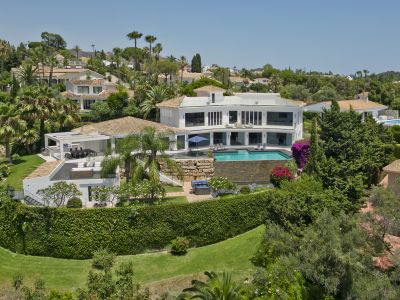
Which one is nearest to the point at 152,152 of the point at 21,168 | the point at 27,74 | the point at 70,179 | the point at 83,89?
the point at 70,179

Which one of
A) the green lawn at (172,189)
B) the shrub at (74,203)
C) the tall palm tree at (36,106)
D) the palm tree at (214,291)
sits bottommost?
the palm tree at (214,291)

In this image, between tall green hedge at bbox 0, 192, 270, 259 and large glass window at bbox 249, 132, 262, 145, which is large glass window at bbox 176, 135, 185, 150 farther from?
tall green hedge at bbox 0, 192, 270, 259

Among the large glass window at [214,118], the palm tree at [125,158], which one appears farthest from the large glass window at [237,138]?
the palm tree at [125,158]

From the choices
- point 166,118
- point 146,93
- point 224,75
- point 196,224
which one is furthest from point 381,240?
point 224,75

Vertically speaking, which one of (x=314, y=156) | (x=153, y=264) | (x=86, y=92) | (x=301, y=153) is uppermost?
(x=86, y=92)

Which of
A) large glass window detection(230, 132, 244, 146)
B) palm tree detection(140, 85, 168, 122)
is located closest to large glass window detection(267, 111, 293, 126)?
large glass window detection(230, 132, 244, 146)

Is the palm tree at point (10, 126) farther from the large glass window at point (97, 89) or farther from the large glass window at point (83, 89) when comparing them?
the large glass window at point (97, 89)

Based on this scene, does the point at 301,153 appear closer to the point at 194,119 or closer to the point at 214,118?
the point at 214,118
